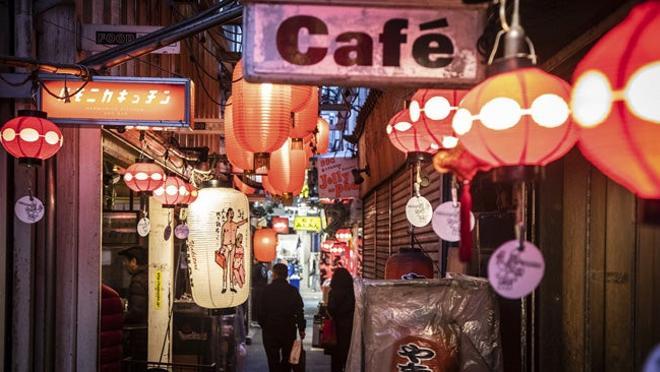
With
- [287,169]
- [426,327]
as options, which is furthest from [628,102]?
[287,169]

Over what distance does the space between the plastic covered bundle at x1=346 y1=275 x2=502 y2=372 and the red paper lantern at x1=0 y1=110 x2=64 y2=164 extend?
3725 millimetres

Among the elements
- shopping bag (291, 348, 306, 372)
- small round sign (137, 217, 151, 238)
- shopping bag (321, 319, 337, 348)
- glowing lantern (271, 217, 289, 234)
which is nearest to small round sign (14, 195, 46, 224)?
small round sign (137, 217, 151, 238)

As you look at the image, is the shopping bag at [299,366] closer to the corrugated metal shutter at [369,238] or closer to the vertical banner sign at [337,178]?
the corrugated metal shutter at [369,238]

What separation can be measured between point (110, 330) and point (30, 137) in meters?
4.84

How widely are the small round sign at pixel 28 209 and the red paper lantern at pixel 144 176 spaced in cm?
353

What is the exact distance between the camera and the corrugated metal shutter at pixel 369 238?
19391 mm

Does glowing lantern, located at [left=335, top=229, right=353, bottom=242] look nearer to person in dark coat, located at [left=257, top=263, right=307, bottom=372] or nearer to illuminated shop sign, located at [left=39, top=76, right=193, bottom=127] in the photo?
person in dark coat, located at [left=257, top=263, right=307, bottom=372]

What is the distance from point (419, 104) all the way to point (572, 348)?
2626 millimetres

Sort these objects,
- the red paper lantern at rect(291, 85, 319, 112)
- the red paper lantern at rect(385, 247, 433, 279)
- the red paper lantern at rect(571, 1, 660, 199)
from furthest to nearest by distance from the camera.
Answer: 1. the red paper lantern at rect(385, 247, 433, 279)
2. the red paper lantern at rect(291, 85, 319, 112)
3. the red paper lantern at rect(571, 1, 660, 199)

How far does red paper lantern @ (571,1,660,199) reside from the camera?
236cm

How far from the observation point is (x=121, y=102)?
8.02 m

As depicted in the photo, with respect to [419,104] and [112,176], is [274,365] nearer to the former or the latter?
[112,176]

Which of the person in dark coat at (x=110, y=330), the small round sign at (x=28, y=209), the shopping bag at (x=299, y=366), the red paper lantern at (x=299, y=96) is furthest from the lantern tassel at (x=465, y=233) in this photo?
the shopping bag at (x=299, y=366)

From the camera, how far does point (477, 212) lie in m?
7.91
